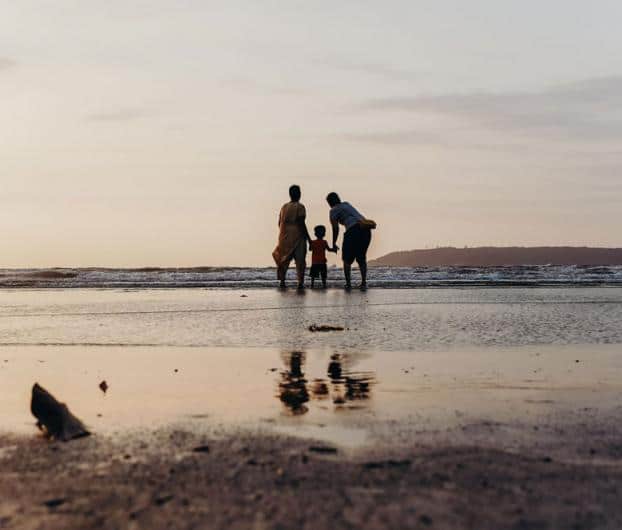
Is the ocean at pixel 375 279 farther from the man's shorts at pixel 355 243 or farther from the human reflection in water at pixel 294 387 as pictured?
the human reflection in water at pixel 294 387

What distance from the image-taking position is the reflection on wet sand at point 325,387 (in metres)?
4.66

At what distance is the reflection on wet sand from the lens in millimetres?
4656

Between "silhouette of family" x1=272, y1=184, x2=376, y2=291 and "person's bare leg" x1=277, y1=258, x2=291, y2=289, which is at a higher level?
"silhouette of family" x1=272, y1=184, x2=376, y2=291

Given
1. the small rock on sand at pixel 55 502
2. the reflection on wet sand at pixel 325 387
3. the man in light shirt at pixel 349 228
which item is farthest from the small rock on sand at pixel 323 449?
the man in light shirt at pixel 349 228

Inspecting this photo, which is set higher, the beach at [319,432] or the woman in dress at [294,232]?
the woman in dress at [294,232]

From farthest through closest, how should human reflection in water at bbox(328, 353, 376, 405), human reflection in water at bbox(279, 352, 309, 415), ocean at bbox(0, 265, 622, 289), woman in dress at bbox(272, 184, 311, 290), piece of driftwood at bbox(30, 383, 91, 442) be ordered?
1. ocean at bbox(0, 265, 622, 289)
2. woman in dress at bbox(272, 184, 311, 290)
3. human reflection in water at bbox(328, 353, 376, 405)
4. human reflection in water at bbox(279, 352, 309, 415)
5. piece of driftwood at bbox(30, 383, 91, 442)

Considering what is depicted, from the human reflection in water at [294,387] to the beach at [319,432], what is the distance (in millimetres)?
20

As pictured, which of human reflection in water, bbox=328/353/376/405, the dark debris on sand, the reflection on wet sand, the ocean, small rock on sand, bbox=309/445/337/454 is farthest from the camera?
the ocean

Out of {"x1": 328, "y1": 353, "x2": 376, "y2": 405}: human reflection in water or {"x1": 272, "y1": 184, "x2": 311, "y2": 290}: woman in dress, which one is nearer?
{"x1": 328, "y1": 353, "x2": 376, "y2": 405}: human reflection in water

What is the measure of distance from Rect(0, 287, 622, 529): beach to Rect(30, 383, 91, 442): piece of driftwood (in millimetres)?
77

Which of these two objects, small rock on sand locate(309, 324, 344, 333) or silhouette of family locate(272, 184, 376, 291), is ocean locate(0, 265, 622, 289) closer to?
silhouette of family locate(272, 184, 376, 291)

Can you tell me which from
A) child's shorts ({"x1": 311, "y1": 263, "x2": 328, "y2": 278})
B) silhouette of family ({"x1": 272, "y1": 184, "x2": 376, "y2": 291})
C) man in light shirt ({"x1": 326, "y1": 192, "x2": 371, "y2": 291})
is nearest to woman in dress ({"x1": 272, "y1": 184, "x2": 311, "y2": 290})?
silhouette of family ({"x1": 272, "y1": 184, "x2": 376, "y2": 291})

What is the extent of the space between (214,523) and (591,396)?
297cm

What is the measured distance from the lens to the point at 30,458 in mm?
3383
